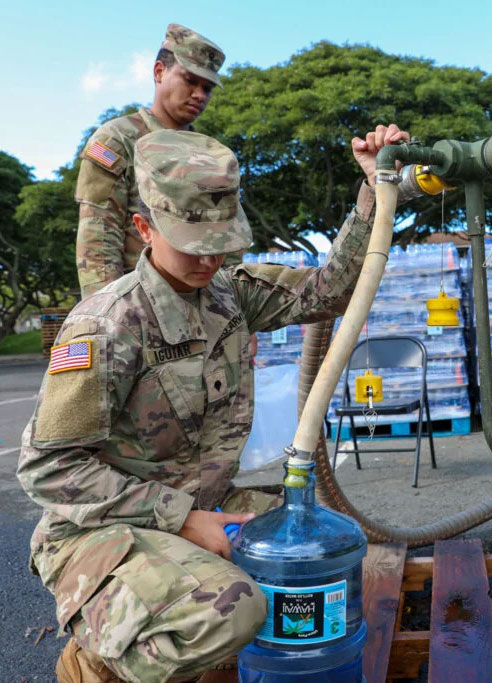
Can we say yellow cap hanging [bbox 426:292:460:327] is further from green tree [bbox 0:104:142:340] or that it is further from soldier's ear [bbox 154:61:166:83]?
green tree [bbox 0:104:142:340]

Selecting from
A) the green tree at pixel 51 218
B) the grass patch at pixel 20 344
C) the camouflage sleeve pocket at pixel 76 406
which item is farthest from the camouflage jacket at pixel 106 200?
the grass patch at pixel 20 344

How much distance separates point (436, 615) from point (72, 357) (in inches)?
51.2

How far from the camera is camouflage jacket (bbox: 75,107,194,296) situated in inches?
109

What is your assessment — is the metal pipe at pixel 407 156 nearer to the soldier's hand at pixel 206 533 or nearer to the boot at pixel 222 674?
the soldier's hand at pixel 206 533

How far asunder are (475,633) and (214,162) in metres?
1.44

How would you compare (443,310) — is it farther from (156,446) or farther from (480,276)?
(156,446)

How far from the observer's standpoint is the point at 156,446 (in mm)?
1844

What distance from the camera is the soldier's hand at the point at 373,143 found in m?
1.76

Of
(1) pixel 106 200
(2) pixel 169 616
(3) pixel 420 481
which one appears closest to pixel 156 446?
(2) pixel 169 616

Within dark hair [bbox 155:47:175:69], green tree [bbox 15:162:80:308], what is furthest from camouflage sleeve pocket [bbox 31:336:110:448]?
green tree [bbox 15:162:80:308]

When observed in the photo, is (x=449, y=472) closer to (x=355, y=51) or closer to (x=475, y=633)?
(x=475, y=633)

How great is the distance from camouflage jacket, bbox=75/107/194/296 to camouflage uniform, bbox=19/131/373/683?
0.86 m

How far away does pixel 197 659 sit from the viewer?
152 cm

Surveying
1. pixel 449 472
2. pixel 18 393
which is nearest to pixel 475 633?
pixel 449 472
